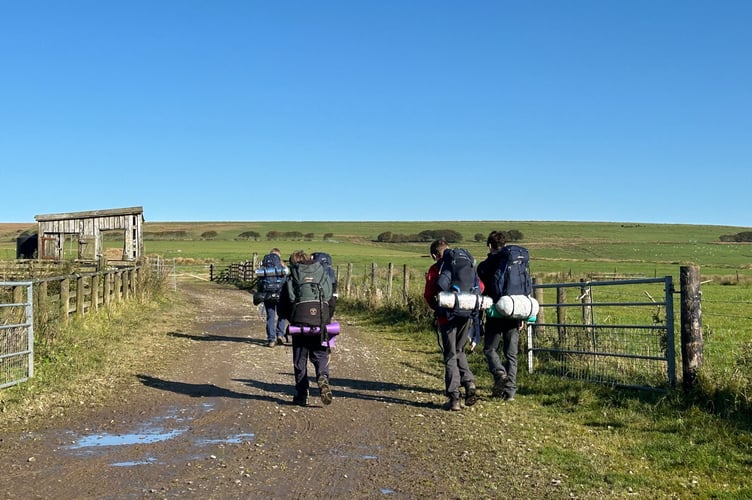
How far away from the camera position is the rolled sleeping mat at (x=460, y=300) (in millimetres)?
8398

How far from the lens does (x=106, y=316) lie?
57.3ft

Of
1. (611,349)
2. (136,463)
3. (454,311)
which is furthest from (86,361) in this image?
(611,349)

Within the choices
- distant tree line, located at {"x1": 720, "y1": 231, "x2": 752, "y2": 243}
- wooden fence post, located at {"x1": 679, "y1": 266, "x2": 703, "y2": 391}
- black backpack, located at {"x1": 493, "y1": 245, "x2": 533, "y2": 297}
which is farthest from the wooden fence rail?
distant tree line, located at {"x1": 720, "y1": 231, "x2": 752, "y2": 243}

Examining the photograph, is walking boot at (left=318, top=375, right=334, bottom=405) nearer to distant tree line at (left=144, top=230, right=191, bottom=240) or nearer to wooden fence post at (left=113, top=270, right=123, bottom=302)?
wooden fence post at (left=113, top=270, right=123, bottom=302)

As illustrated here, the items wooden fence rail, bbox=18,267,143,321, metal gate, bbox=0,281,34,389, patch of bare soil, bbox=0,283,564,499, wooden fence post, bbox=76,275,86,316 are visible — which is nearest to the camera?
patch of bare soil, bbox=0,283,564,499

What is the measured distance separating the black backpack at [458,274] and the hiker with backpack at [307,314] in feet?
4.63

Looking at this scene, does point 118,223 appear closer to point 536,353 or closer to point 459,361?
point 536,353

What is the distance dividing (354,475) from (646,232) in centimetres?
13137

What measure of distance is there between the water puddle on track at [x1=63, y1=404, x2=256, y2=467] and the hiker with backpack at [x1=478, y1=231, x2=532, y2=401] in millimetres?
3220

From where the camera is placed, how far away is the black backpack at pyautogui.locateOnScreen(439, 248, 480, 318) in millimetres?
8586

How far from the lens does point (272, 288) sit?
14727 millimetres

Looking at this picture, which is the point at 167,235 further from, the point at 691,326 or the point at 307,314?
the point at 691,326

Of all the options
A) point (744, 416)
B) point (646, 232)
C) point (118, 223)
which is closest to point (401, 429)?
point (744, 416)

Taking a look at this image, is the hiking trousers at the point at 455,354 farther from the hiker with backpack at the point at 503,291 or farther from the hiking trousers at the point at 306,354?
the hiking trousers at the point at 306,354
